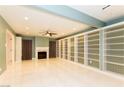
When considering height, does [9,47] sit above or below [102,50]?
above

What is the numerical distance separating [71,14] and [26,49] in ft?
28.8

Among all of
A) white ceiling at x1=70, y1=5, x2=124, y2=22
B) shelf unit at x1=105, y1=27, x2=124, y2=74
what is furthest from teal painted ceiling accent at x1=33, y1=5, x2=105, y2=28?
shelf unit at x1=105, y1=27, x2=124, y2=74

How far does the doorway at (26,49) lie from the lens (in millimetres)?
12472

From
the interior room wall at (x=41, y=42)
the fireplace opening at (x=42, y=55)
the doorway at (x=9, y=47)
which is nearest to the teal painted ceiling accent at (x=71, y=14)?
the doorway at (x=9, y=47)

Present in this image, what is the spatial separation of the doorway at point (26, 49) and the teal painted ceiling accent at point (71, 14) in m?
8.20

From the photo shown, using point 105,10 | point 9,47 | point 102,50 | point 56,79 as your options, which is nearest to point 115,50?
point 102,50

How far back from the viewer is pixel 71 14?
15.1ft

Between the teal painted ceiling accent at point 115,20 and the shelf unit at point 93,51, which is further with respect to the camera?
the shelf unit at point 93,51

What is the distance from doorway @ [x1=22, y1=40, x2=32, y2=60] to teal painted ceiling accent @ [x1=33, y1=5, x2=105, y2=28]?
820cm

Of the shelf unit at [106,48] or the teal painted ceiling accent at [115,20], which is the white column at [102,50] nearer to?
the shelf unit at [106,48]

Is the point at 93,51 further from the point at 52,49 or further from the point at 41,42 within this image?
the point at 52,49
